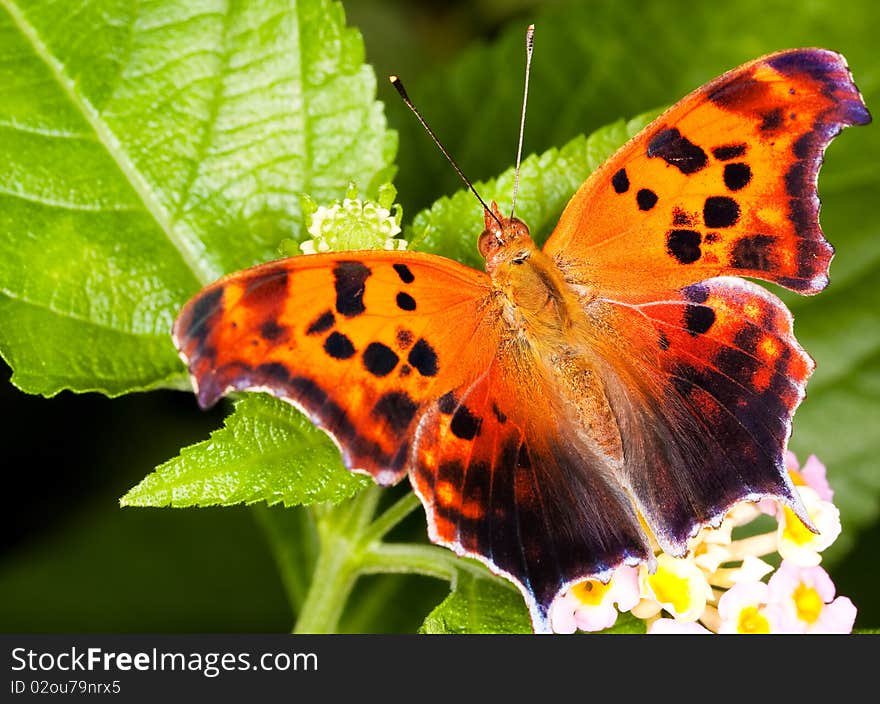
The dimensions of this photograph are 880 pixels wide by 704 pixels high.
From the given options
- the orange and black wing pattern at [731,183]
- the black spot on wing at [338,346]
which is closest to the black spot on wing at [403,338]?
the black spot on wing at [338,346]

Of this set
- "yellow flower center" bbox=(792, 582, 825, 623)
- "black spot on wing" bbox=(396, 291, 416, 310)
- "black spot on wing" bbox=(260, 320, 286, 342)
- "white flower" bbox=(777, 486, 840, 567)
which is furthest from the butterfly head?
"yellow flower center" bbox=(792, 582, 825, 623)

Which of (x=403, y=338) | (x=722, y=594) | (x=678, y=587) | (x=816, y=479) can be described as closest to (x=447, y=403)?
(x=403, y=338)

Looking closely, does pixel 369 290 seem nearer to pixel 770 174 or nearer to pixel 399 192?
pixel 770 174

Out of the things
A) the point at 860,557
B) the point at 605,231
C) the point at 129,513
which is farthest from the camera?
the point at 129,513

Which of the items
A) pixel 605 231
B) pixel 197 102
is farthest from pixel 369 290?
pixel 197 102

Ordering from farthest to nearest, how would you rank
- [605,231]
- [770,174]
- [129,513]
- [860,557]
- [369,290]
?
[129,513] → [860,557] → [605,231] → [770,174] → [369,290]

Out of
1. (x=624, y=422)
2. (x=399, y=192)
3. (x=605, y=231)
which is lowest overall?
(x=624, y=422)

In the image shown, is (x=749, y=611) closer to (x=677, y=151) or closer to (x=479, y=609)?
(x=479, y=609)
